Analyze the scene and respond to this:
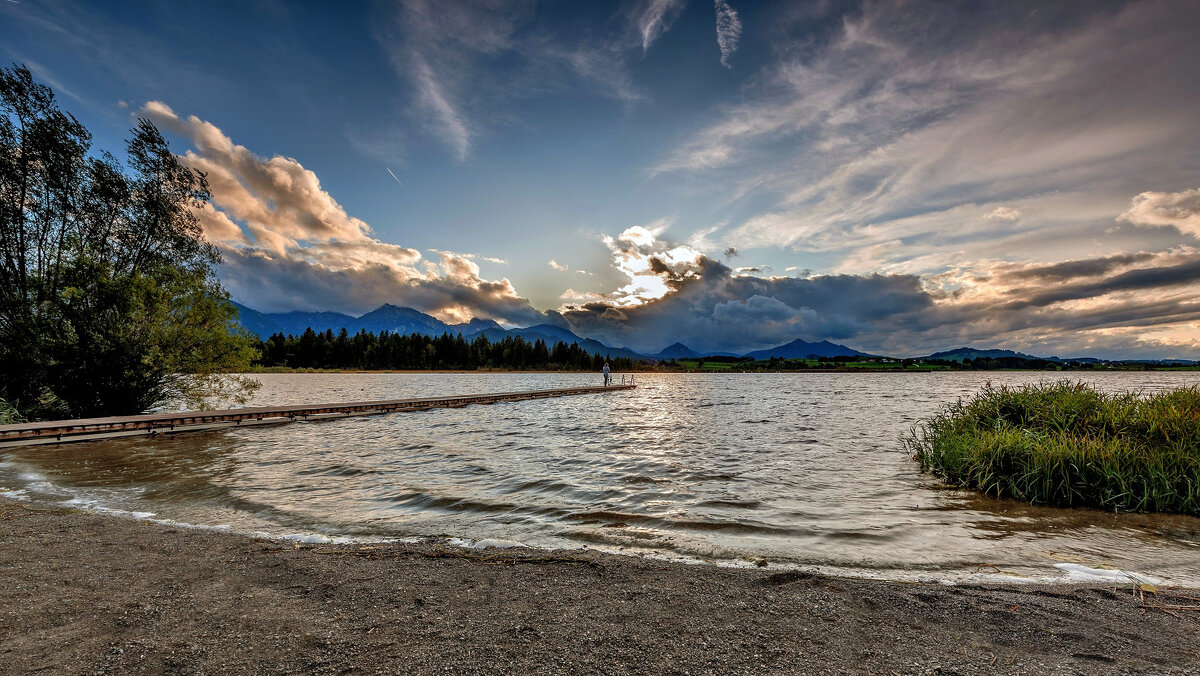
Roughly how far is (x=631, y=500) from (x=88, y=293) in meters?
31.5

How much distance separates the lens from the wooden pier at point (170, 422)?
800 inches

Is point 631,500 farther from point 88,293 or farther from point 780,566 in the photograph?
point 88,293

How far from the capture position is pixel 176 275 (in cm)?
2647

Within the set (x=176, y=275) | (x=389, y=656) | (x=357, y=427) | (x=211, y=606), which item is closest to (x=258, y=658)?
(x=389, y=656)

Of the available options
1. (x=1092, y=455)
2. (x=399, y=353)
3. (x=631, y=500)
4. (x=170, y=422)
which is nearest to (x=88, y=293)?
(x=170, y=422)

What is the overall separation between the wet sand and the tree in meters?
24.1

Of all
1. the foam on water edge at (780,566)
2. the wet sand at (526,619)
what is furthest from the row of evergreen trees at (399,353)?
the wet sand at (526,619)

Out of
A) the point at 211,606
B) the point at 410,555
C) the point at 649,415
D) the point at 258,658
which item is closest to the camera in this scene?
the point at 258,658

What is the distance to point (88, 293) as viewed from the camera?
956 inches

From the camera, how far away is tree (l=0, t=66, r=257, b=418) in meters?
23.7

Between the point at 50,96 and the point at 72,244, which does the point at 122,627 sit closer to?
the point at 72,244

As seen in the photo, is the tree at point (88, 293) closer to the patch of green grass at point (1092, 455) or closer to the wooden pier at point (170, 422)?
the wooden pier at point (170, 422)

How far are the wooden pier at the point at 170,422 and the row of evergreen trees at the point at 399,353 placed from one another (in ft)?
454

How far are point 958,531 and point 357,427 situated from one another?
2866 centimetres
